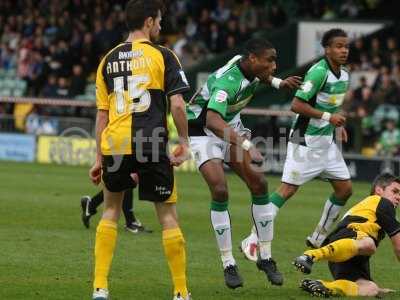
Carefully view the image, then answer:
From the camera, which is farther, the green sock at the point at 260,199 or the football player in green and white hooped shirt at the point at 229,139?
the green sock at the point at 260,199

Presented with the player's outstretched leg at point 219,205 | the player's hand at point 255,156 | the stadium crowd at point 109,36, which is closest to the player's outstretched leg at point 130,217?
the player's outstretched leg at point 219,205

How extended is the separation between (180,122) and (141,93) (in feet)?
1.23

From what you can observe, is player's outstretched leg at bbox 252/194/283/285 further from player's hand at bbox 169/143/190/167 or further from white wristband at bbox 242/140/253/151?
player's hand at bbox 169/143/190/167

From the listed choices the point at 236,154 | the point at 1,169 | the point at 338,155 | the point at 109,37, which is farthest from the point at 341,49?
the point at 109,37

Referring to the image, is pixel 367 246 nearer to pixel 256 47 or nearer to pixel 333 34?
pixel 256 47

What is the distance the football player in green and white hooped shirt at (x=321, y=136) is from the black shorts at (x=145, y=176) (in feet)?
12.3

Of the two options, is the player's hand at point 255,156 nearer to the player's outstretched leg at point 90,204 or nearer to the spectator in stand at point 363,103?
the player's outstretched leg at point 90,204

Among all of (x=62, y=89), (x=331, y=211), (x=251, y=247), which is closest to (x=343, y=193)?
(x=331, y=211)

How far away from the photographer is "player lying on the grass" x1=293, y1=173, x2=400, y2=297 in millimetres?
8453

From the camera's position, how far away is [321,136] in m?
11.8

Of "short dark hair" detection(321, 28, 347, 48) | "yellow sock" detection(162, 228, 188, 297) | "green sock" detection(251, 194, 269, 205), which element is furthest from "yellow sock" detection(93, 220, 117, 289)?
"short dark hair" detection(321, 28, 347, 48)

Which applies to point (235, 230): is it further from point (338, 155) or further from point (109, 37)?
point (109, 37)

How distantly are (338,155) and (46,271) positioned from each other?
3.92 meters

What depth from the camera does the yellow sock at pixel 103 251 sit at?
7815 mm
